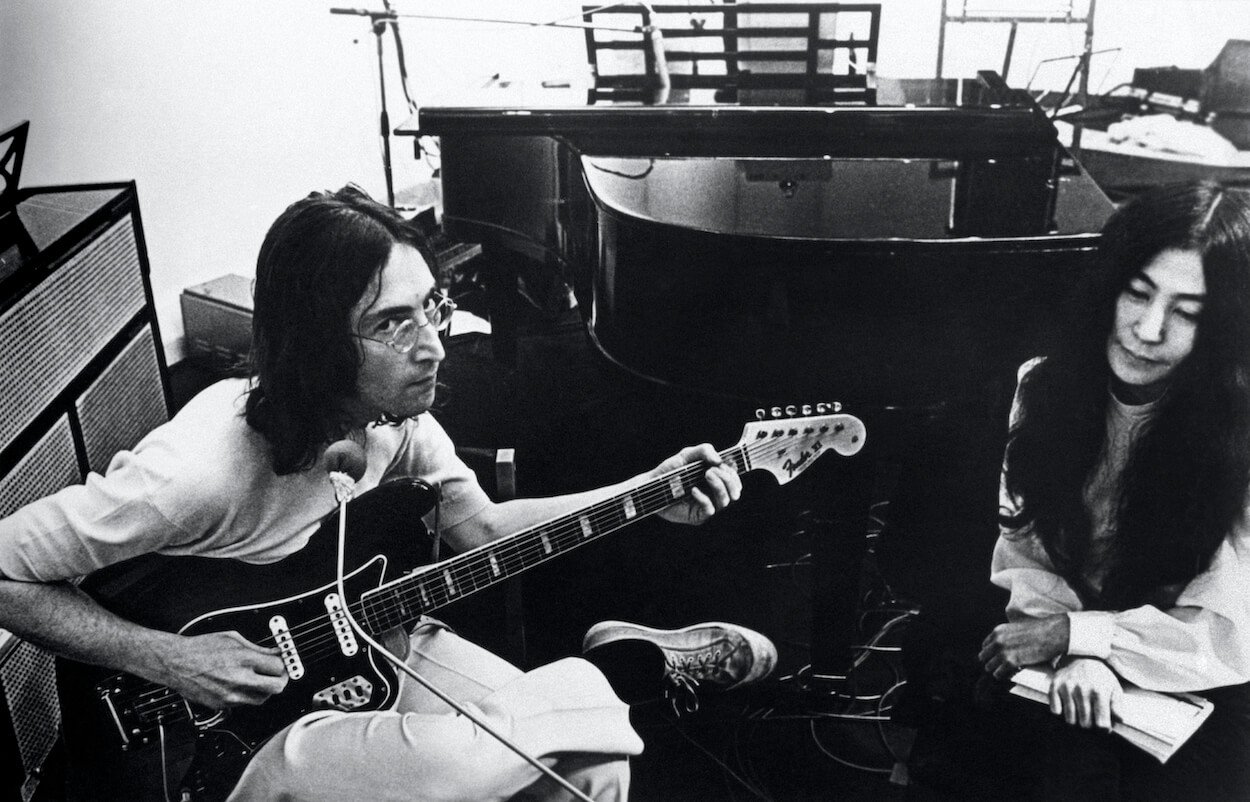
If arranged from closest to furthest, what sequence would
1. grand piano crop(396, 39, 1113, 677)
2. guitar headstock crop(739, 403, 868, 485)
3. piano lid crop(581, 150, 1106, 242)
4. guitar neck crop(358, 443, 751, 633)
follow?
guitar neck crop(358, 443, 751, 633)
guitar headstock crop(739, 403, 868, 485)
grand piano crop(396, 39, 1113, 677)
piano lid crop(581, 150, 1106, 242)

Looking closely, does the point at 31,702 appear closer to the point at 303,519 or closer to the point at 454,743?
the point at 303,519

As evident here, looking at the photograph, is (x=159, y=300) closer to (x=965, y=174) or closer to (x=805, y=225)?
(x=805, y=225)

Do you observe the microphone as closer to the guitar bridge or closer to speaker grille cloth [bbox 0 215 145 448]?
the guitar bridge

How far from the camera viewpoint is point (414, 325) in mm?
1260

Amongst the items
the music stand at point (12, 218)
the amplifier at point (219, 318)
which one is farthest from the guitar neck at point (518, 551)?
the music stand at point (12, 218)

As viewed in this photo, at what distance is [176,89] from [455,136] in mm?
624

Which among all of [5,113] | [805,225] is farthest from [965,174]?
[5,113]

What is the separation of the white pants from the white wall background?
556 mm

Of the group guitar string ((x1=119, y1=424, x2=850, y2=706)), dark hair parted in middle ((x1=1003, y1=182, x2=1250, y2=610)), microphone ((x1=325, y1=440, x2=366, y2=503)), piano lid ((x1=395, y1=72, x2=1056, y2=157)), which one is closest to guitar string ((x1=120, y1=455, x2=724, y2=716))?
guitar string ((x1=119, y1=424, x2=850, y2=706))

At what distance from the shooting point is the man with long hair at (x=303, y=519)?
1.21m

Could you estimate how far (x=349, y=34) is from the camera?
4.53 ft

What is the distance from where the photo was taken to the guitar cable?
4.04ft

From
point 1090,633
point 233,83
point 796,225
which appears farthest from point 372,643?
point 796,225

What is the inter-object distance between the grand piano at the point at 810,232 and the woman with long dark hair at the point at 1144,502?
8 cm
